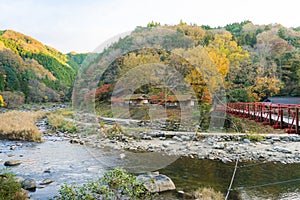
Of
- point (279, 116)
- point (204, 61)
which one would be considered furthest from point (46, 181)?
point (204, 61)

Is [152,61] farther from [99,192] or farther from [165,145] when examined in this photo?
[99,192]

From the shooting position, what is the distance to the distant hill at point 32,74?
3634 cm

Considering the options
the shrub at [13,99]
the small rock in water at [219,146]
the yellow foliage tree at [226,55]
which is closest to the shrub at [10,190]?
the small rock in water at [219,146]

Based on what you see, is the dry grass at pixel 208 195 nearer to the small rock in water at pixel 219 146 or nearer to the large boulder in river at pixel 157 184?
the large boulder in river at pixel 157 184

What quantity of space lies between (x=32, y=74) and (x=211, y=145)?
1644 inches

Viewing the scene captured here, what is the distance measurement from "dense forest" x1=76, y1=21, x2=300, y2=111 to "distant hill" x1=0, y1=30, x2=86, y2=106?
66.4 feet

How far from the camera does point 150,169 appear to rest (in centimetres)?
703

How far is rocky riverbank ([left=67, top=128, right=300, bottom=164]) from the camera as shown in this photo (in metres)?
8.45

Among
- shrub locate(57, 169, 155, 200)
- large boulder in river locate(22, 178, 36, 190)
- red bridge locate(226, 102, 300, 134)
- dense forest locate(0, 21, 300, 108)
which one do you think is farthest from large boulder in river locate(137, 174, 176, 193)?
dense forest locate(0, 21, 300, 108)

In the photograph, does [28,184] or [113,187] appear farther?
[28,184]

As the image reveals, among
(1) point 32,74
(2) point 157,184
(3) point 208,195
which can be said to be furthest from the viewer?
(1) point 32,74

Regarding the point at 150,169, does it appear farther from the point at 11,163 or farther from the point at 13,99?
the point at 13,99

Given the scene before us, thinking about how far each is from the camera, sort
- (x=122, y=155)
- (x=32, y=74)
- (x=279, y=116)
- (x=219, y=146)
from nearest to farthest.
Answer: (x=279, y=116) → (x=122, y=155) → (x=219, y=146) → (x=32, y=74)

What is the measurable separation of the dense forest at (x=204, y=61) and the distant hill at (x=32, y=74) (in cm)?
2024
